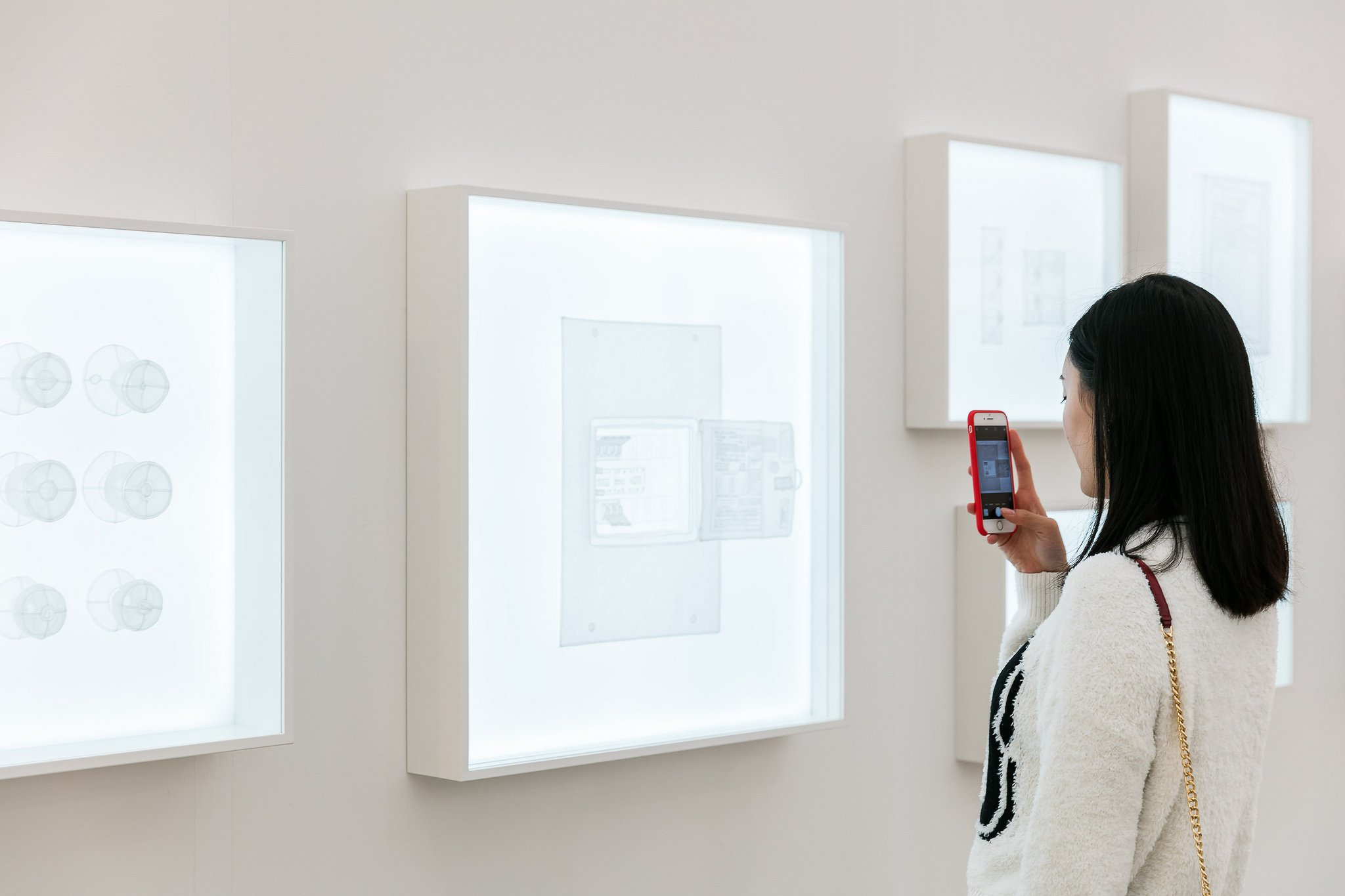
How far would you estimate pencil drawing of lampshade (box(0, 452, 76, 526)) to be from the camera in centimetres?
204

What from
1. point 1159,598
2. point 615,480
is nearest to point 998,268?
point 615,480

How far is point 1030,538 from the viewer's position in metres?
2.46

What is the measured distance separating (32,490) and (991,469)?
1529 mm

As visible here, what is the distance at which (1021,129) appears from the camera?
11.8 ft

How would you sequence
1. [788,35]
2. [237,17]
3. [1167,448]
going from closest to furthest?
[1167,448] < [237,17] < [788,35]

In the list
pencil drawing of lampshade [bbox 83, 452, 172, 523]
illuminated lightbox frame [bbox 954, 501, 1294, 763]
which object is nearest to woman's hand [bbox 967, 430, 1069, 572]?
illuminated lightbox frame [bbox 954, 501, 1294, 763]

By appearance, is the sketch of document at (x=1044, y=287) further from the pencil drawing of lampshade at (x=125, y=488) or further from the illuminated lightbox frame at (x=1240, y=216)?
the pencil drawing of lampshade at (x=125, y=488)

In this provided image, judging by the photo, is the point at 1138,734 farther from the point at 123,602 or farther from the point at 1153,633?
the point at 123,602

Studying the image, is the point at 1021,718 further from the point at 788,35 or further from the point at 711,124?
the point at 788,35

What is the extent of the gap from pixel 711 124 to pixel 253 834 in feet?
5.40

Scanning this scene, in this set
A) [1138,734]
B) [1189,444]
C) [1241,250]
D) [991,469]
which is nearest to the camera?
[1138,734]

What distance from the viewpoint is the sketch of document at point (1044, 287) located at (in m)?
3.47

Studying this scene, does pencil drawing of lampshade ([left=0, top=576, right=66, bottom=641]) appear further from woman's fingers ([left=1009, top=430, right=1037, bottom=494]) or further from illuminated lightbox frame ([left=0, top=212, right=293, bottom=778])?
woman's fingers ([left=1009, top=430, right=1037, bottom=494])

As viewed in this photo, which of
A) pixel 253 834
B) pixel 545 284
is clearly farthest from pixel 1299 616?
pixel 253 834
